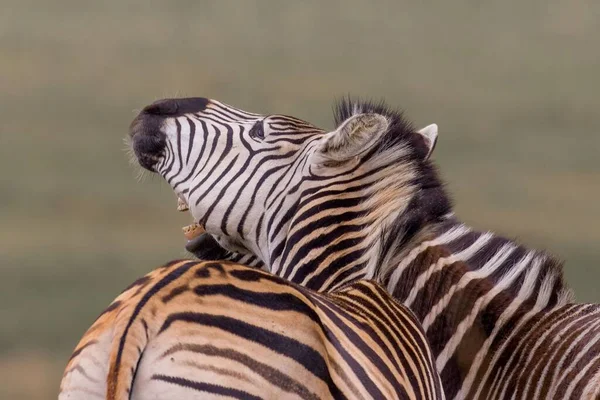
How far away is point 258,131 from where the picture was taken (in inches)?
285

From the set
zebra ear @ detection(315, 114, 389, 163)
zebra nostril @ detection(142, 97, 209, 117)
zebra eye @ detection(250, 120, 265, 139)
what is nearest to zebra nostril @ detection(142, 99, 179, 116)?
zebra nostril @ detection(142, 97, 209, 117)

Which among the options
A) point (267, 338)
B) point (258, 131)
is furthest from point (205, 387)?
point (258, 131)

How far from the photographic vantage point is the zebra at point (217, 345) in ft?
11.3

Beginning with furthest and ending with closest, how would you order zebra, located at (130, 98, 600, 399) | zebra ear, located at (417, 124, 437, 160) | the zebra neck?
zebra ear, located at (417, 124, 437, 160), the zebra neck, zebra, located at (130, 98, 600, 399)

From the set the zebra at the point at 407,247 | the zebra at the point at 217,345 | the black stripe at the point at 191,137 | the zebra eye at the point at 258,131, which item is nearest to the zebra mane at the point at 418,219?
the zebra at the point at 407,247

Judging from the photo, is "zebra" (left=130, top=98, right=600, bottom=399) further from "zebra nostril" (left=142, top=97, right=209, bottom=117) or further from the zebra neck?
"zebra nostril" (left=142, top=97, right=209, bottom=117)

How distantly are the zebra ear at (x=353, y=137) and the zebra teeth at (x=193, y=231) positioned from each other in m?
1.75

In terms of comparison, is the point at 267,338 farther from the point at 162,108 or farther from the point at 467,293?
the point at 162,108

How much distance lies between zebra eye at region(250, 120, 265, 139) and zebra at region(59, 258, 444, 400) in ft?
11.2

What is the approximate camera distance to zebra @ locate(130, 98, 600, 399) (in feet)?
19.3

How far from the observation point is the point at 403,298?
6188 millimetres

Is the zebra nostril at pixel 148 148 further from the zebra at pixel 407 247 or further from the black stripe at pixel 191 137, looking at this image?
the zebra at pixel 407 247

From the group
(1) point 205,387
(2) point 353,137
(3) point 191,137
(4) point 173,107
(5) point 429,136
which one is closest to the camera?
(1) point 205,387

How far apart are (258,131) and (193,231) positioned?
1.19 m
